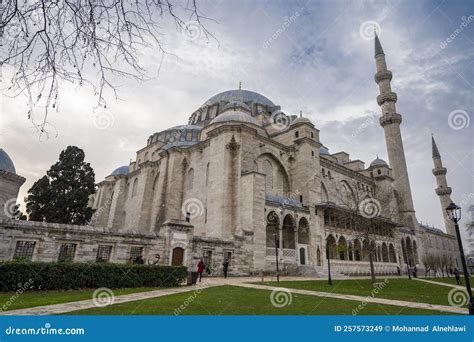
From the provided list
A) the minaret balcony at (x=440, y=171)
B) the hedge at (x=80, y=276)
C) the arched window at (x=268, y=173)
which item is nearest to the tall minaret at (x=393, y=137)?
the minaret balcony at (x=440, y=171)

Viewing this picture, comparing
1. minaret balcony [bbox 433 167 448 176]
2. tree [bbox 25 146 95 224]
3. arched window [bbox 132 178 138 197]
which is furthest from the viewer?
minaret balcony [bbox 433 167 448 176]

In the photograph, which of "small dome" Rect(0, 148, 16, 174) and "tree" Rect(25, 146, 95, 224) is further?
"tree" Rect(25, 146, 95, 224)

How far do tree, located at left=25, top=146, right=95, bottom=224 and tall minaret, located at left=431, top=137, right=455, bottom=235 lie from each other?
55.8 meters

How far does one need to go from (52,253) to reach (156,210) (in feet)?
58.7

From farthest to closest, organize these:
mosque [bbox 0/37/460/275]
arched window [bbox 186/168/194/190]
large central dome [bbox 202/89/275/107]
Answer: large central dome [bbox 202/89/275/107] < arched window [bbox 186/168/194/190] < mosque [bbox 0/37/460/275]

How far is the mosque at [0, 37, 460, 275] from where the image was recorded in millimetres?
16656

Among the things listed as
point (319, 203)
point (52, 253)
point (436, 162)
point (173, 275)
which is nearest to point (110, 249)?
point (52, 253)

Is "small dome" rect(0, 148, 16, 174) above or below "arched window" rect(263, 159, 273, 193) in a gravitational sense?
below

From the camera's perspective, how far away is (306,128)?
31.7 meters

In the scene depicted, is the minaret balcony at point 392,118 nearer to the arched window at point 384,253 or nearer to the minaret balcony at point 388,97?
the minaret balcony at point 388,97

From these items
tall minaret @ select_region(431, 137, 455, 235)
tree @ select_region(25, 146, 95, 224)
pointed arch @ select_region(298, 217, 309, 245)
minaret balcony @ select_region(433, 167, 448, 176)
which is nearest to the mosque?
pointed arch @ select_region(298, 217, 309, 245)

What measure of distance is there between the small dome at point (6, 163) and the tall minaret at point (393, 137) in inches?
1740

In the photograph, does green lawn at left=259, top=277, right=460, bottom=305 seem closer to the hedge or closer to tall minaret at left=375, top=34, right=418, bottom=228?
the hedge

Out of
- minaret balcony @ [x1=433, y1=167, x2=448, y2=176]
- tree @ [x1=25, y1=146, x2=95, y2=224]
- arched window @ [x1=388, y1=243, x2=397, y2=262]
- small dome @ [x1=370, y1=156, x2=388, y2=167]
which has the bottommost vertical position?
arched window @ [x1=388, y1=243, x2=397, y2=262]
